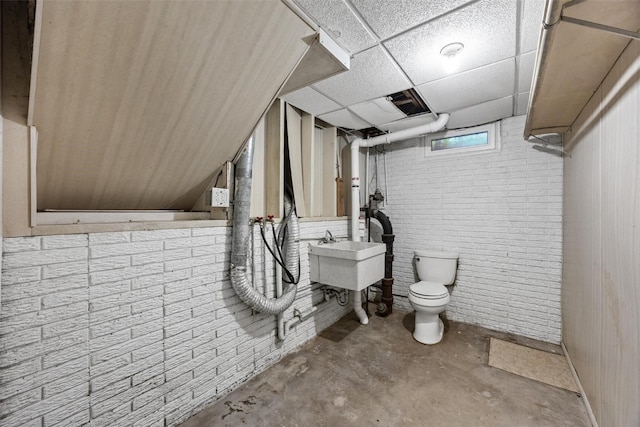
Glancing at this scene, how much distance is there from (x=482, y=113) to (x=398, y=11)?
166cm

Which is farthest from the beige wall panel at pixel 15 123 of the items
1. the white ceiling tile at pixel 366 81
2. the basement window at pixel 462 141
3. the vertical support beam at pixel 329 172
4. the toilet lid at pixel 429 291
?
the basement window at pixel 462 141

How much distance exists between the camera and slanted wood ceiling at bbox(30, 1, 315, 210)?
915 mm

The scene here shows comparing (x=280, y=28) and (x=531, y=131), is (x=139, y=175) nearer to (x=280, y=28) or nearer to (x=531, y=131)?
(x=280, y=28)

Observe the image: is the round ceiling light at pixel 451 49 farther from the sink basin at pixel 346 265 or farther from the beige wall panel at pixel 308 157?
the sink basin at pixel 346 265

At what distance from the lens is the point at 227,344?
5.82 ft

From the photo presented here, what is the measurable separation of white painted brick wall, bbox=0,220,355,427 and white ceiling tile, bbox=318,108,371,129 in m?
1.56

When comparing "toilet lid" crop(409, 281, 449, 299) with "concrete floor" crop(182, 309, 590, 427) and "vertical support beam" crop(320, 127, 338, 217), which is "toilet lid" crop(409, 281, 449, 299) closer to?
"concrete floor" crop(182, 309, 590, 427)

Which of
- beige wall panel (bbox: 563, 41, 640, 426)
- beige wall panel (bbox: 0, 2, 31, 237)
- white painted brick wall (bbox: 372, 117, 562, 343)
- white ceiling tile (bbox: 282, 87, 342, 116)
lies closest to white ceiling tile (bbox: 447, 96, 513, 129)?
white painted brick wall (bbox: 372, 117, 562, 343)

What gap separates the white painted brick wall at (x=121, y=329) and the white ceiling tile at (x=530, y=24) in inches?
81.2

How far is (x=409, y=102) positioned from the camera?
2289 mm

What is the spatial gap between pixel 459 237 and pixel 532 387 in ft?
4.63

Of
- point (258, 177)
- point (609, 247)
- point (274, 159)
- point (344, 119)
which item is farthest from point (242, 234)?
point (609, 247)

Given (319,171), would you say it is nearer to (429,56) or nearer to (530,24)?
(429,56)

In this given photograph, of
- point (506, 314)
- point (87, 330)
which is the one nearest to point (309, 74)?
point (87, 330)
